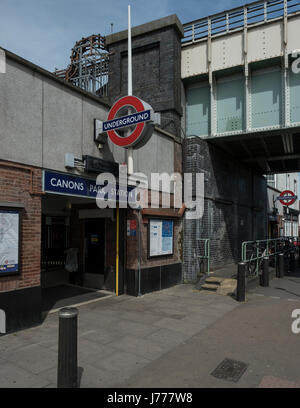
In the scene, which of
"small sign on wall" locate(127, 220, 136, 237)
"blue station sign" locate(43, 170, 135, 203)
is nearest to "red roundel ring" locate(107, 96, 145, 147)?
"blue station sign" locate(43, 170, 135, 203)

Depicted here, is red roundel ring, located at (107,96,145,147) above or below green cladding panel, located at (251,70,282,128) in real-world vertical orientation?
below

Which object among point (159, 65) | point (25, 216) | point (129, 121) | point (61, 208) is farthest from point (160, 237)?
point (159, 65)

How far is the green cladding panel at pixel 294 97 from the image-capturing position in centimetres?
1082

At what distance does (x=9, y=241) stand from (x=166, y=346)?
3.53 m

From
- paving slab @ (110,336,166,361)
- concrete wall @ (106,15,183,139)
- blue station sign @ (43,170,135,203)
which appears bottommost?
paving slab @ (110,336,166,361)

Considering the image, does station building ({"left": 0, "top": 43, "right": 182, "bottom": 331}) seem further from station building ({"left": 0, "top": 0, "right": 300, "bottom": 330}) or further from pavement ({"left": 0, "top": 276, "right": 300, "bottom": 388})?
pavement ({"left": 0, "top": 276, "right": 300, "bottom": 388})

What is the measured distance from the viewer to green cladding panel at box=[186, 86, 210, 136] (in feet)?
41.7

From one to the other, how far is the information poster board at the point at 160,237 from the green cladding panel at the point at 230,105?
4250mm

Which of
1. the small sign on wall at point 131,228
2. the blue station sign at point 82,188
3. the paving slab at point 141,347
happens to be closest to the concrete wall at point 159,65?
the blue station sign at point 82,188

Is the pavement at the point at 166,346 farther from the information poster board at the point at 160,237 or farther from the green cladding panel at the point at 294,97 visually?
the green cladding panel at the point at 294,97

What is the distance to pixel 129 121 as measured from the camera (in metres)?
8.10

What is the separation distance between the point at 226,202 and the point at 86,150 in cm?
799

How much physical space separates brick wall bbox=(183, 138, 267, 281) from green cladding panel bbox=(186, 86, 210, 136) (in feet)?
2.09

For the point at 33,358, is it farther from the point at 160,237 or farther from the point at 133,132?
the point at 160,237
